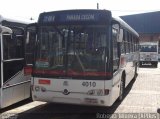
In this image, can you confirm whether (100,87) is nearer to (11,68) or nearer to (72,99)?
(72,99)

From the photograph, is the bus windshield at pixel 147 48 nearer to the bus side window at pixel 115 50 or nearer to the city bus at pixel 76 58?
the bus side window at pixel 115 50

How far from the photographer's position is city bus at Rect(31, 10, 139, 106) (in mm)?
8430

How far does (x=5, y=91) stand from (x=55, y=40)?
192 cm

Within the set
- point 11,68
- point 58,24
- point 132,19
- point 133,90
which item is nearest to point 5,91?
point 11,68

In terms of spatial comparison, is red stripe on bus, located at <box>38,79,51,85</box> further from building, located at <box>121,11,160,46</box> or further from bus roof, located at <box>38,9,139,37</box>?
building, located at <box>121,11,160,46</box>

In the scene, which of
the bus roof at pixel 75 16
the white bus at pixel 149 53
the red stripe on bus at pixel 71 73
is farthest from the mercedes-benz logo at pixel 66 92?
the white bus at pixel 149 53

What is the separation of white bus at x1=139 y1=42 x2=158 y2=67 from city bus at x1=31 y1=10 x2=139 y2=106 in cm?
2341

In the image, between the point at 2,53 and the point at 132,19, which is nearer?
the point at 2,53

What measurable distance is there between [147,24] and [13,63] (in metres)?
58.8

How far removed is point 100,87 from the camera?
834cm

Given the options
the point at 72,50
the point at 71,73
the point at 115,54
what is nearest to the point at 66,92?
the point at 71,73

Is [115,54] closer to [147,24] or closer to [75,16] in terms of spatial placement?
[75,16]

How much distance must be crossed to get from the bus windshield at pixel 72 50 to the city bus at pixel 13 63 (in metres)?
0.87

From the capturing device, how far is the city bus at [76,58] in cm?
843
